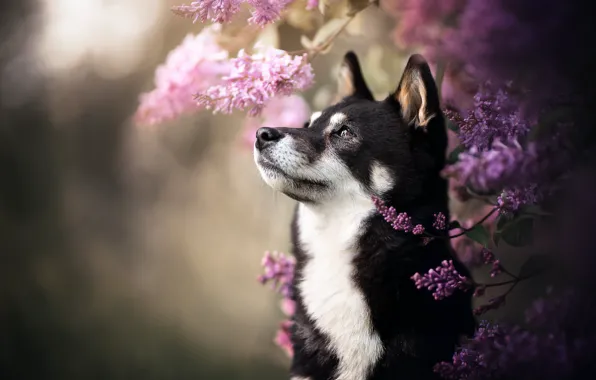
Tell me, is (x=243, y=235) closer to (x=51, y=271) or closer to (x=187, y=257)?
(x=187, y=257)

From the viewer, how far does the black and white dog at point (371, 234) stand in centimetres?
114

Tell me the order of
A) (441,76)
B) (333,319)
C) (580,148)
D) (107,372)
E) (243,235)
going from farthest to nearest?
Result: (243,235) → (107,372) → (441,76) → (333,319) → (580,148)

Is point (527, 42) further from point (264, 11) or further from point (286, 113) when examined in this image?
point (286, 113)

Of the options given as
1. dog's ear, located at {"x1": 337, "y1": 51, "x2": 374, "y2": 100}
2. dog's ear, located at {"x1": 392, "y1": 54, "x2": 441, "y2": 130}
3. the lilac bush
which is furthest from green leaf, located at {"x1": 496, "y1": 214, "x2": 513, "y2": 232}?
dog's ear, located at {"x1": 337, "y1": 51, "x2": 374, "y2": 100}

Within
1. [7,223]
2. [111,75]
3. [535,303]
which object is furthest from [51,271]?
[535,303]

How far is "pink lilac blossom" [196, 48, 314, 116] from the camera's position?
44.9 inches

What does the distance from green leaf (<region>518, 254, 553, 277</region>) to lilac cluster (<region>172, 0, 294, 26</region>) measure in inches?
23.9

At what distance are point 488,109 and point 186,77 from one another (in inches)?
29.7

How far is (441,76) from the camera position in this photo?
51.3 inches

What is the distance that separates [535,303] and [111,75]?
2.24 m

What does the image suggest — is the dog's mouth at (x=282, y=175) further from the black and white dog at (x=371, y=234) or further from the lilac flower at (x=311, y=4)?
the lilac flower at (x=311, y=4)

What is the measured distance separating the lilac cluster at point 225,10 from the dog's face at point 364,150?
202mm

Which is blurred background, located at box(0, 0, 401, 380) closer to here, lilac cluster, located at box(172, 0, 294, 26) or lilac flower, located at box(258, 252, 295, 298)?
lilac flower, located at box(258, 252, 295, 298)

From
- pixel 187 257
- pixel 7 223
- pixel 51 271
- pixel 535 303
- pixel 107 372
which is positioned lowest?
pixel 107 372
